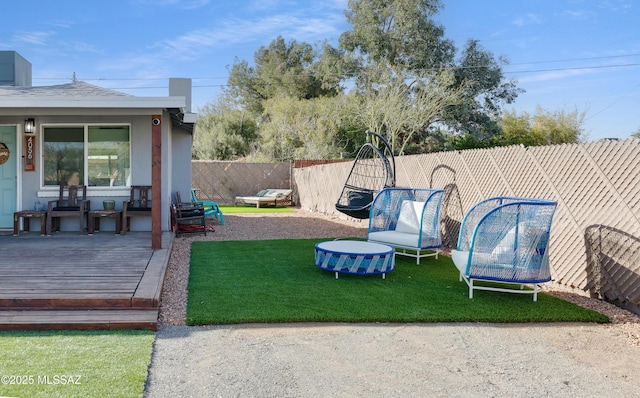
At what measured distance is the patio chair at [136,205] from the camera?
7.93 metres

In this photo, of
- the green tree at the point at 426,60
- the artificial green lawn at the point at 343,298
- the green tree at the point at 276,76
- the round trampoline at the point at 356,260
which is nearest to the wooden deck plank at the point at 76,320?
the artificial green lawn at the point at 343,298

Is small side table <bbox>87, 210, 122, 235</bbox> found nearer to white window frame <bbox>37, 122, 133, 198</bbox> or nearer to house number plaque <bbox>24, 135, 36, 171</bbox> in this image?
white window frame <bbox>37, 122, 133, 198</bbox>

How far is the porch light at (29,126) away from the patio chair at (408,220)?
5.85 m

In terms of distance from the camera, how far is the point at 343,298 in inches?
189

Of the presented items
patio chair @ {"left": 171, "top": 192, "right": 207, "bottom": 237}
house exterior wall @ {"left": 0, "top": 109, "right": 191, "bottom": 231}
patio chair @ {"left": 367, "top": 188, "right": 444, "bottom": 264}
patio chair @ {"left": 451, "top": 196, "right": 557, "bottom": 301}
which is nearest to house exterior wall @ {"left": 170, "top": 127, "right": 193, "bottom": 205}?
patio chair @ {"left": 171, "top": 192, "right": 207, "bottom": 237}

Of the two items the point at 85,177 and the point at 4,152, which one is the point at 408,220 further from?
the point at 4,152

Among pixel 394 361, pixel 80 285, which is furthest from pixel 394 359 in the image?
pixel 80 285

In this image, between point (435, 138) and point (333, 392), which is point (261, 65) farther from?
point (333, 392)

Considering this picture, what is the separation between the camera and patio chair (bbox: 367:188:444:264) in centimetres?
675

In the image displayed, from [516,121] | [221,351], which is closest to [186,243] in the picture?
[221,351]

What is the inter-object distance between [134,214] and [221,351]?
5214 millimetres

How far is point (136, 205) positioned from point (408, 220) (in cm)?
473

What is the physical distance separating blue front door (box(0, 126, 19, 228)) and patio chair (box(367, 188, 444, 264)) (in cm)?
610

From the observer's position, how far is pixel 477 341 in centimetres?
373
